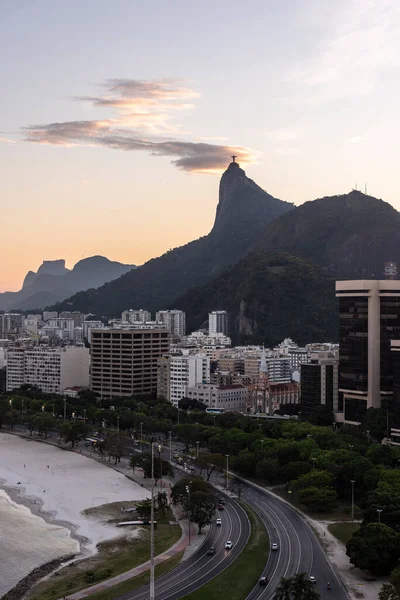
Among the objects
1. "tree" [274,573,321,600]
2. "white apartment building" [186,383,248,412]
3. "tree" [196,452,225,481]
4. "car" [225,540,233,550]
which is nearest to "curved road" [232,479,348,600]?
"tree" [274,573,321,600]

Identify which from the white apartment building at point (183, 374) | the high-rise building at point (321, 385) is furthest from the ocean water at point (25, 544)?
the white apartment building at point (183, 374)

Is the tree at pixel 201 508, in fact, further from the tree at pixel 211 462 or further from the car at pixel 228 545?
the tree at pixel 211 462

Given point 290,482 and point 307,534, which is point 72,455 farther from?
point 307,534

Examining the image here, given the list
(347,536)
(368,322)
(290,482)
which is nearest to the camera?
(347,536)

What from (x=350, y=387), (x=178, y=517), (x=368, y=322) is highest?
(x=368, y=322)

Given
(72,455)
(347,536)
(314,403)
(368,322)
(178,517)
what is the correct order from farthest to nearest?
(314,403)
(368,322)
(72,455)
(178,517)
(347,536)

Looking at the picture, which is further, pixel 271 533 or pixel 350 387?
pixel 350 387

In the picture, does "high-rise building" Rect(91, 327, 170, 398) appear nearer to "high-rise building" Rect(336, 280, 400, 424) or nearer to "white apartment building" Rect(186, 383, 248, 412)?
"white apartment building" Rect(186, 383, 248, 412)

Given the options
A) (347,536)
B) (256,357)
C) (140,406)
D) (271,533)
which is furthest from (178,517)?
(256,357)
